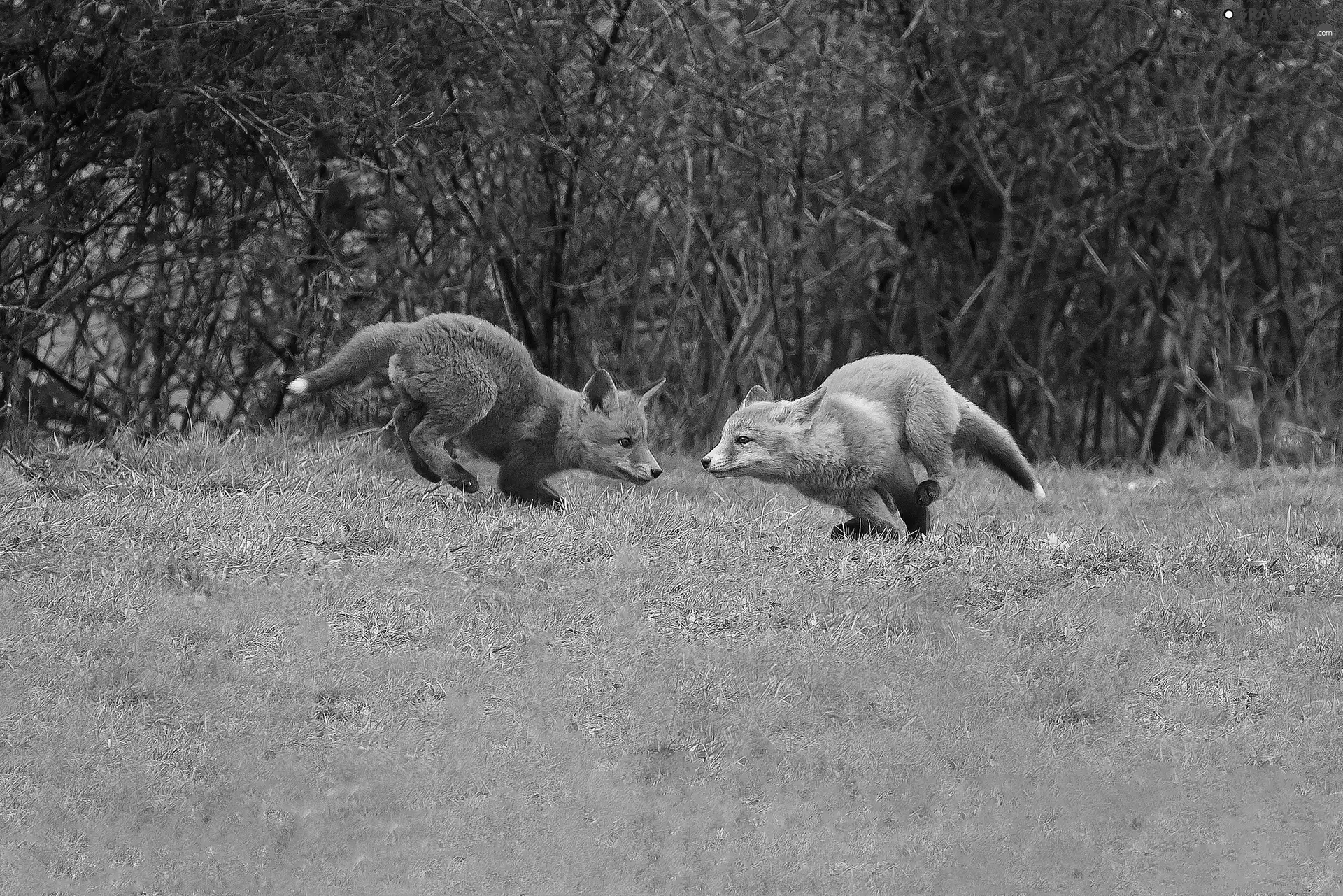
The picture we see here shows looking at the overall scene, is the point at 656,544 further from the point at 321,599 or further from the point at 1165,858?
the point at 1165,858

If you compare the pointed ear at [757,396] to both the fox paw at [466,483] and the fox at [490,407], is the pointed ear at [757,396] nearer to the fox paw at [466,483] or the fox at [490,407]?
the fox at [490,407]

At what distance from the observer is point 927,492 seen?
7.38m

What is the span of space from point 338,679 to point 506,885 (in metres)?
1.28

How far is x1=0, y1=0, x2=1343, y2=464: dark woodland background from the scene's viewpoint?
9.05 meters

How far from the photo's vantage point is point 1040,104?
39.2 ft

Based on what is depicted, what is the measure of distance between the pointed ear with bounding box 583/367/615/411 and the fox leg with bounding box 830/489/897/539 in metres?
1.54

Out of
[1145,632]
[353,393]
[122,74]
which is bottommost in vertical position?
[353,393]

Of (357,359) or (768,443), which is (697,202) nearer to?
(357,359)

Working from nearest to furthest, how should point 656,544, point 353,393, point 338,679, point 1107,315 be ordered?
point 338,679
point 656,544
point 353,393
point 1107,315

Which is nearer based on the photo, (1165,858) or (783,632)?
(1165,858)

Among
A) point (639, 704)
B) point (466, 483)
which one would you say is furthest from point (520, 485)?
point (639, 704)

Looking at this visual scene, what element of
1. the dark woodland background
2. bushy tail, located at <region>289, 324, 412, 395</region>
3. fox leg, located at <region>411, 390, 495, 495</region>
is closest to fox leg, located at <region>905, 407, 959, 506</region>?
fox leg, located at <region>411, 390, 495, 495</region>

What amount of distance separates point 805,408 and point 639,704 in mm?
2631

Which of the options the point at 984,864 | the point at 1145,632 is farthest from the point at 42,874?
the point at 1145,632
